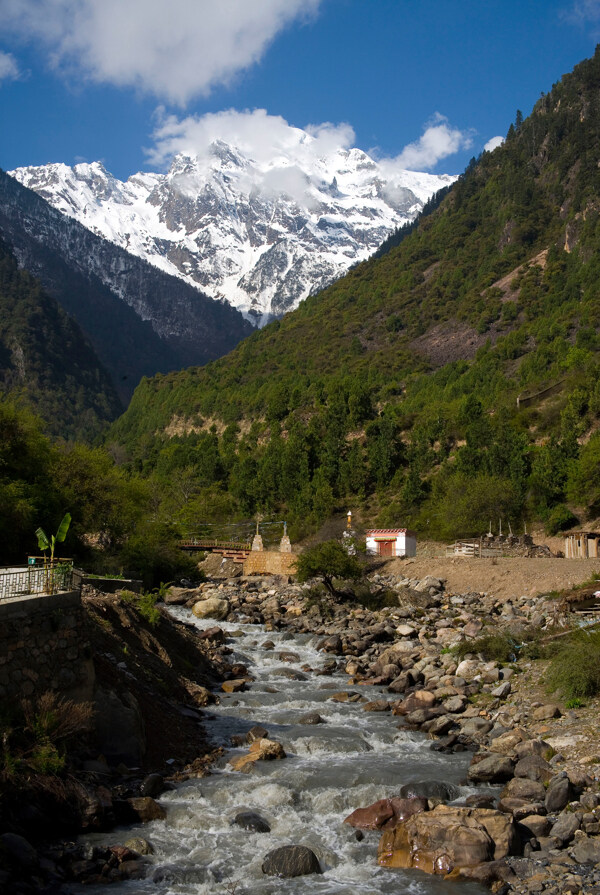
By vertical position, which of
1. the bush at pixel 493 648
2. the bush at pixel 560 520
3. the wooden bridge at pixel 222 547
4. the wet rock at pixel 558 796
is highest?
the bush at pixel 560 520

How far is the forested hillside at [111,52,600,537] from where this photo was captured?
56.9m

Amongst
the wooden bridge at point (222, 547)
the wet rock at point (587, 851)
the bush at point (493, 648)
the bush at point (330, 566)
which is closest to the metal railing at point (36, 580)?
the wet rock at point (587, 851)

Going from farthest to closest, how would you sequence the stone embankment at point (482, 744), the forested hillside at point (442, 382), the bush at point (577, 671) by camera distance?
1. the forested hillside at point (442, 382)
2. the bush at point (577, 671)
3. the stone embankment at point (482, 744)

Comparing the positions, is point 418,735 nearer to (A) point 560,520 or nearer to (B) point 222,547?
A: (A) point 560,520

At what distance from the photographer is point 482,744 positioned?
48.4 ft

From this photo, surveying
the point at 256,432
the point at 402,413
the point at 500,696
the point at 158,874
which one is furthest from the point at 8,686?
the point at 256,432

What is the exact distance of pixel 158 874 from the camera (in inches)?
378

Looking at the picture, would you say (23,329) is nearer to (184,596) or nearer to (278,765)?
(184,596)

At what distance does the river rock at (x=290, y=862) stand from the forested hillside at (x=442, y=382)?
3982 centimetres

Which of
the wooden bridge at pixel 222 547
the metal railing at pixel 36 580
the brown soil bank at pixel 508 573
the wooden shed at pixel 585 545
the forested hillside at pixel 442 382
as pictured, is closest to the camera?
the metal railing at pixel 36 580

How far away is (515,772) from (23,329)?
15416 centimetres

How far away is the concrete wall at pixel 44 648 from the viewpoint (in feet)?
35.6

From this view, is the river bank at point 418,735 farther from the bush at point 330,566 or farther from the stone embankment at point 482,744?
the bush at point 330,566

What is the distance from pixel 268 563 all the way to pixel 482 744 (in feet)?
113
